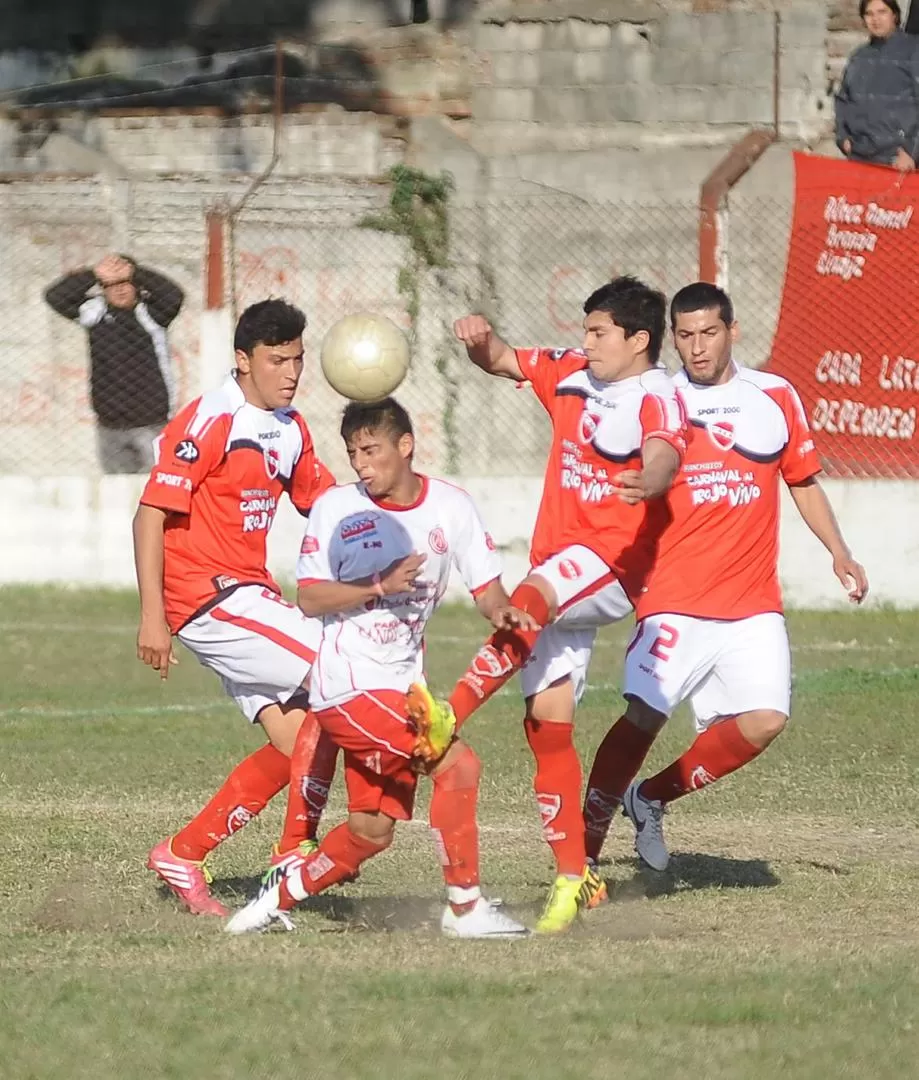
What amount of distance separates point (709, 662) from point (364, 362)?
1.67m

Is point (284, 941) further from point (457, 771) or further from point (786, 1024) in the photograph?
point (786, 1024)

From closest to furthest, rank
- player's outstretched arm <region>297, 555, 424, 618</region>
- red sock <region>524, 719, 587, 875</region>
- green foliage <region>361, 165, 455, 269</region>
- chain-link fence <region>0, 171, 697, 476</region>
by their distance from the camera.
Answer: player's outstretched arm <region>297, 555, 424, 618</region>, red sock <region>524, 719, 587, 875</region>, chain-link fence <region>0, 171, 697, 476</region>, green foliage <region>361, 165, 455, 269</region>

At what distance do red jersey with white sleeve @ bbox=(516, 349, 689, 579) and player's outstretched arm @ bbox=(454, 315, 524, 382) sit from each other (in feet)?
0.60

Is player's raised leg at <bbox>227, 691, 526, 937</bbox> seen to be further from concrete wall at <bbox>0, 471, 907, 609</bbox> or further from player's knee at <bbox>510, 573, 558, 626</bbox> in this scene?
concrete wall at <bbox>0, 471, 907, 609</bbox>

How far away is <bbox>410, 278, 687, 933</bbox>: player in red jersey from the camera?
6844mm

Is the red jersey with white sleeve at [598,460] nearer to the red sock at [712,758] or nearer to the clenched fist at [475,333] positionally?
the clenched fist at [475,333]

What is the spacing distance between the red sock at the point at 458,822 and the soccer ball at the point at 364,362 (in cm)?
117

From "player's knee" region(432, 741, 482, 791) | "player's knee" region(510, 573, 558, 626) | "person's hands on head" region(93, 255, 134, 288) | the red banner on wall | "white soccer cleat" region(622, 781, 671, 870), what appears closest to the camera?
"player's knee" region(432, 741, 482, 791)

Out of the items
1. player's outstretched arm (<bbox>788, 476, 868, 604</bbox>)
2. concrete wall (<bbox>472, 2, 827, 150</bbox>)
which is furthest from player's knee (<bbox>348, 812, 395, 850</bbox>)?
concrete wall (<bbox>472, 2, 827, 150</bbox>)

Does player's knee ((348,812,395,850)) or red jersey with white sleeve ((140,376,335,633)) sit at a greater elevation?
red jersey with white sleeve ((140,376,335,633))

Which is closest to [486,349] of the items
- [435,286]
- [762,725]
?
[762,725]

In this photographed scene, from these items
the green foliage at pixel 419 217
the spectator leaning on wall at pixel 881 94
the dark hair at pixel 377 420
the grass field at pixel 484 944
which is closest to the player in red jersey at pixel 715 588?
the grass field at pixel 484 944

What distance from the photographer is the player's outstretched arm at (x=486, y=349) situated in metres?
7.21

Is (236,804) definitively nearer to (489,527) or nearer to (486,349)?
(486,349)
